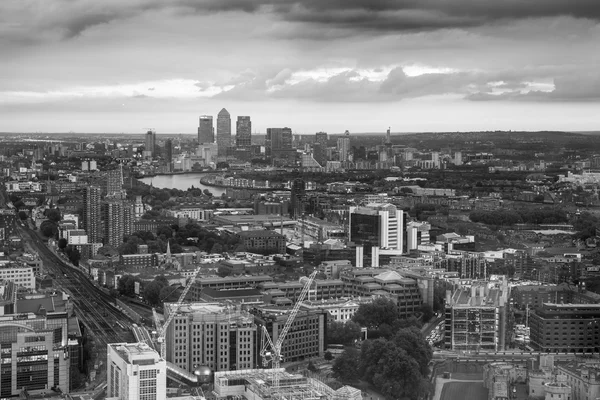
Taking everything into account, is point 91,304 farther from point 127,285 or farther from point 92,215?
point 92,215

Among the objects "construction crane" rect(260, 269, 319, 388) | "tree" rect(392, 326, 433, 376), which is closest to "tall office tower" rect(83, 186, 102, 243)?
"construction crane" rect(260, 269, 319, 388)

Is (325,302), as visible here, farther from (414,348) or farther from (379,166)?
(379,166)

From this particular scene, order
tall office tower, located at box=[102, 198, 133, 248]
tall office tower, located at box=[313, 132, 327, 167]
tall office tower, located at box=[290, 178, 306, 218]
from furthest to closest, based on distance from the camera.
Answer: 1. tall office tower, located at box=[313, 132, 327, 167]
2. tall office tower, located at box=[290, 178, 306, 218]
3. tall office tower, located at box=[102, 198, 133, 248]

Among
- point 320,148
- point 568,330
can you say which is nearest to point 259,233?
point 568,330

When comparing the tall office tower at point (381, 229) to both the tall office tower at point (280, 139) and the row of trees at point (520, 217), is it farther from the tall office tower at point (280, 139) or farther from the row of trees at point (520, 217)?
the tall office tower at point (280, 139)

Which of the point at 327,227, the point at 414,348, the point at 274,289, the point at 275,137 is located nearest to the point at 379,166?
the point at 275,137

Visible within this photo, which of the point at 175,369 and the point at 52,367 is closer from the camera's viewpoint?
the point at 52,367

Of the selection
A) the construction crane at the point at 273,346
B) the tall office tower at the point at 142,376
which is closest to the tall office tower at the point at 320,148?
the construction crane at the point at 273,346

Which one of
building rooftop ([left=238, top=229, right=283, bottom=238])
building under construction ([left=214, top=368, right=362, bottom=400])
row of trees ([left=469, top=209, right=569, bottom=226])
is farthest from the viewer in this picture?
row of trees ([left=469, top=209, right=569, bottom=226])

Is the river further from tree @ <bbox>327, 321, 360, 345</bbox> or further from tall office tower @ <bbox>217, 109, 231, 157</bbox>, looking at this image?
tree @ <bbox>327, 321, 360, 345</bbox>
